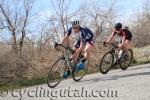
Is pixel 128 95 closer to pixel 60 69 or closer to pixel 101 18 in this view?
pixel 60 69

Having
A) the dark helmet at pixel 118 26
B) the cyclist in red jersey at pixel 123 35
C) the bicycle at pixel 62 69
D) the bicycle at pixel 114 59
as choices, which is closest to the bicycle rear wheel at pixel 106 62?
the bicycle at pixel 114 59

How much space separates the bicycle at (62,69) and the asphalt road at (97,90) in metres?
0.20

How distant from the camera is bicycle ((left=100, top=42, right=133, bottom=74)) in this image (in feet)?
45.4

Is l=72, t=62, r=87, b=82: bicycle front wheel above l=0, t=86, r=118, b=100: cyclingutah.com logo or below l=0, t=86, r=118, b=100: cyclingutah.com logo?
above

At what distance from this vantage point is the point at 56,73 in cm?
1162

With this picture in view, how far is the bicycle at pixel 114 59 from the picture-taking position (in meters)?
13.8

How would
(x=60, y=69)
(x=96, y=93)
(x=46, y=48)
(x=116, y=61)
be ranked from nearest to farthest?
(x=96, y=93) → (x=60, y=69) → (x=116, y=61) → (x=46, y=48)

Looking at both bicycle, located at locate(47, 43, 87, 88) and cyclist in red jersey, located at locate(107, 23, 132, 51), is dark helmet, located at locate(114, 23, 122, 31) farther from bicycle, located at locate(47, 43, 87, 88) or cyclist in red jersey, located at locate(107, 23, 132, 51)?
bicycle, located at locate(47, 43, 87, 88)

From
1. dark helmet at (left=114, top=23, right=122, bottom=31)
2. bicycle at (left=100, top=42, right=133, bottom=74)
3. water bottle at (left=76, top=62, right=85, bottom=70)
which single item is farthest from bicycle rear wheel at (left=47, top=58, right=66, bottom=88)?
dark helmet at (left=114, top=23, right=122, bottom=31)

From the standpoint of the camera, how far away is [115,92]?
970 cm

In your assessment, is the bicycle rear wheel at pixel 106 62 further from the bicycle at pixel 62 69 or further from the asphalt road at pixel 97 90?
the bicycle at pixel 62 69

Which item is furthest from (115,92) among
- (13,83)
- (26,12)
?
(26,12)

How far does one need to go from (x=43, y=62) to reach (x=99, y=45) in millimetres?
3651

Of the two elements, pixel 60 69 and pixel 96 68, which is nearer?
pixel 60 69
